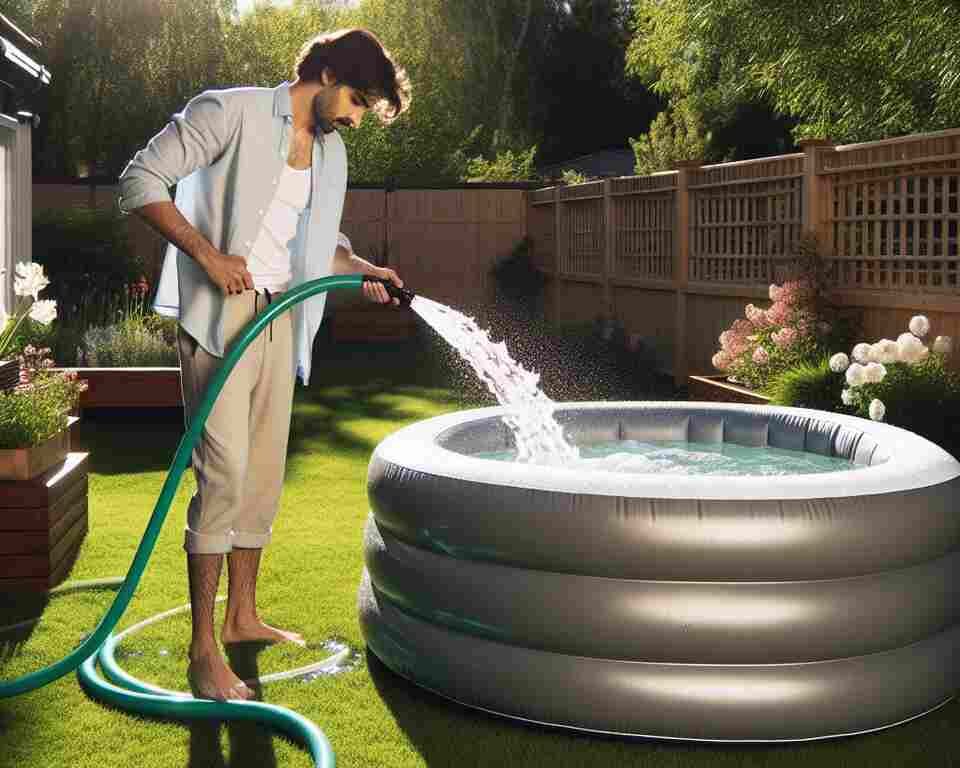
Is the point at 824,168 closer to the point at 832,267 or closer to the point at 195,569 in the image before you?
the point at 832,267

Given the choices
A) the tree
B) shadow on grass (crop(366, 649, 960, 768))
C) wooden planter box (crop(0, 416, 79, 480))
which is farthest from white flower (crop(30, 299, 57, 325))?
the tree

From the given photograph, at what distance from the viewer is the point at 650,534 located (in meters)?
3.11

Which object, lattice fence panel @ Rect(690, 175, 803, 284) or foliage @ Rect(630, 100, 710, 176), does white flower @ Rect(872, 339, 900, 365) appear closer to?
lattice fence panel @ Rect(690, 175, 803, 284)

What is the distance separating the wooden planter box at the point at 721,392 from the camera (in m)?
8.38

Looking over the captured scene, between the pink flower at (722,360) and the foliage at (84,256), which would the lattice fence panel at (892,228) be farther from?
the foliage at (84,256)

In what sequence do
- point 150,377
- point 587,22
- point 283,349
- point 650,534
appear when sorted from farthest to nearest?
point 587,22
point 150,377
point 283,349
point 650,534

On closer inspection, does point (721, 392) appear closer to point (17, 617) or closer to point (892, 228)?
point (892, 228)

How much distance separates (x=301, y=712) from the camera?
3482mm

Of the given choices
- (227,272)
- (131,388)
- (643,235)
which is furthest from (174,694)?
(643,235)

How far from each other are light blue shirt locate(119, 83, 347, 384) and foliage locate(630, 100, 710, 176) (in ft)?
62.8

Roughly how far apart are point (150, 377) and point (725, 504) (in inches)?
261

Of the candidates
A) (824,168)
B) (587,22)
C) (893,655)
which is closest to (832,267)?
(824,168)

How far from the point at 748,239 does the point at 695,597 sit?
8.22 meters

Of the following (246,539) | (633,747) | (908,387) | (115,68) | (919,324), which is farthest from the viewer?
(115,68)
